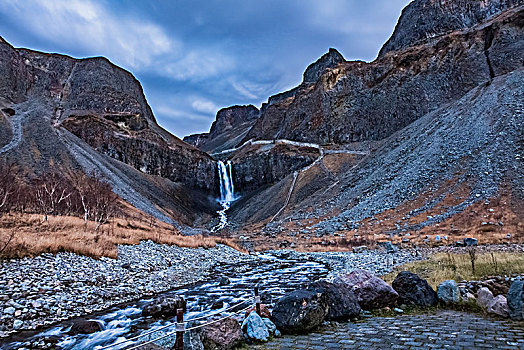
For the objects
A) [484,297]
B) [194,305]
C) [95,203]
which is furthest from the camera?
[95,203]

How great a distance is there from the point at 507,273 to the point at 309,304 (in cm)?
774

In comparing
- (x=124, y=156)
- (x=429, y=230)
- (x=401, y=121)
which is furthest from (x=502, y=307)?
(x=124, y=156)

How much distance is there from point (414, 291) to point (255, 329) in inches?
196

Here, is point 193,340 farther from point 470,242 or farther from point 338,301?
point 470,242

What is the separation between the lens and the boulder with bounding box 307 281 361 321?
8.41 metres

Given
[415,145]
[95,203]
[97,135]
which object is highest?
[97,135]

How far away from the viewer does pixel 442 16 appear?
107 m

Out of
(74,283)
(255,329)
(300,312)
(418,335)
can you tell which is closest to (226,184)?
(74,283)

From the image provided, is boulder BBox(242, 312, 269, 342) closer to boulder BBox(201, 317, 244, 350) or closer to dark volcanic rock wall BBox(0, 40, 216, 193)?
boulder BBox(201, 317, 244, 350)

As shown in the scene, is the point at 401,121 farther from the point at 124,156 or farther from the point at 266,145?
the point at 124,156

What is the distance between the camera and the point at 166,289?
674 inches

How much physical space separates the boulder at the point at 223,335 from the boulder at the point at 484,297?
6.05 meters

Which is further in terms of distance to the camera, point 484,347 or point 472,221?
point 472,221

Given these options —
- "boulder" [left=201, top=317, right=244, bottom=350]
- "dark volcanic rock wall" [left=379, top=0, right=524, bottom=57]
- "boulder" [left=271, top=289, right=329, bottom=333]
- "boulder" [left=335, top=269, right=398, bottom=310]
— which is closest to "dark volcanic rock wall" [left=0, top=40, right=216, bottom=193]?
"dark volcanic rock wall" [left=379, top=0, right=524, bottom=57]
